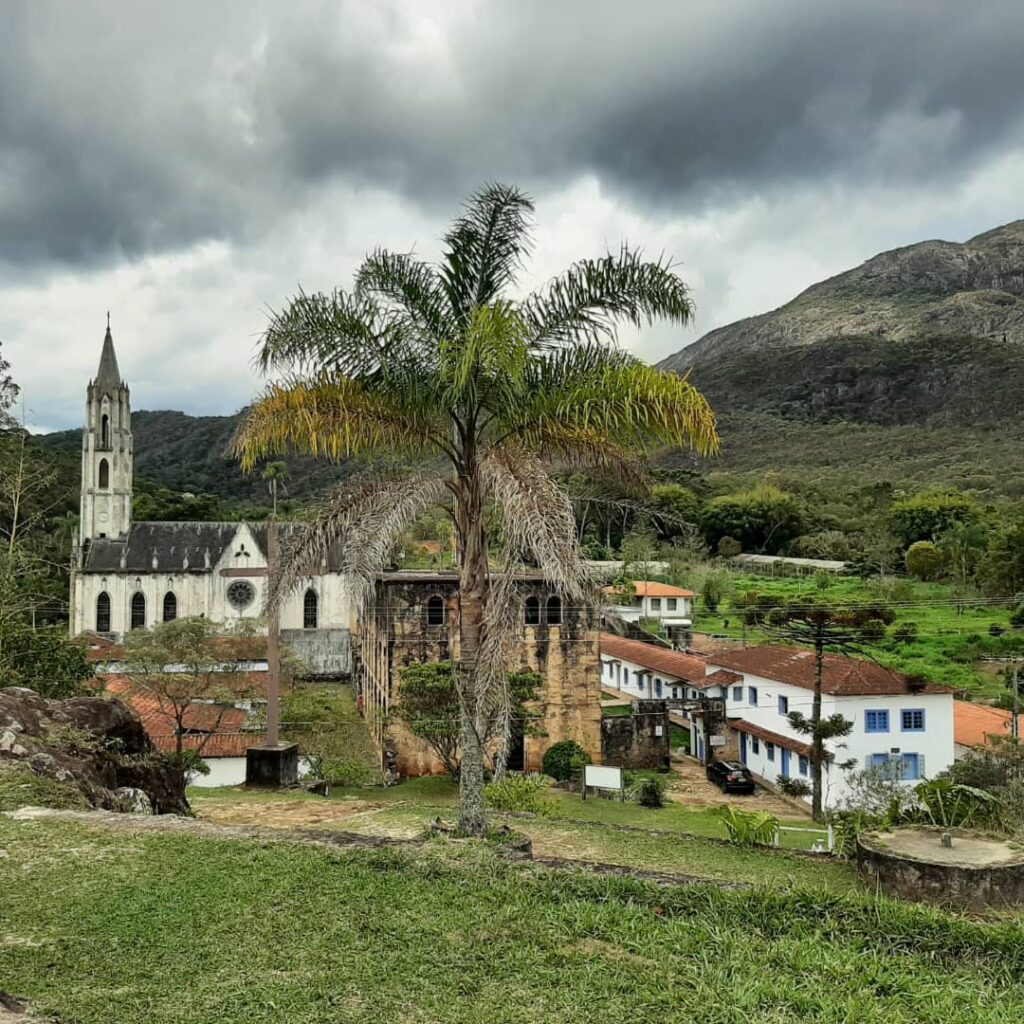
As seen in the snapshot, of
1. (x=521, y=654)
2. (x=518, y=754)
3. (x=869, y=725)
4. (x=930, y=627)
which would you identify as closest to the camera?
(x=869, y=725)

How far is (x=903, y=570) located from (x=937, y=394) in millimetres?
69016

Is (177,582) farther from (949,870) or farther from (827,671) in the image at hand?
(949,870)

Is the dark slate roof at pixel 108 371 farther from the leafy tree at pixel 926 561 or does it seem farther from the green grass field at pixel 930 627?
the leafy tree at pixel 926 561

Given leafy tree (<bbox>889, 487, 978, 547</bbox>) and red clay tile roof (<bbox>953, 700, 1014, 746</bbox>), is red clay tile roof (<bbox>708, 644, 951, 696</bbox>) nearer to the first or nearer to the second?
red clay tile roof (<bbox>953, 700, 1014, 746</bbox>)

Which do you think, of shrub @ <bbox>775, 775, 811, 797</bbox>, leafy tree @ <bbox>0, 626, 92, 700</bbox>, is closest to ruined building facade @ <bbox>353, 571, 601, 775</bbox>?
shrub @ <bbox>775, 775, 811, 797</bbox>

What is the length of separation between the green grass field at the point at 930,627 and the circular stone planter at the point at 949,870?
2329cm

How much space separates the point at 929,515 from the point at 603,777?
52.7 m

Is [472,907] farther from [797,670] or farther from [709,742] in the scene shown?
[709,742]

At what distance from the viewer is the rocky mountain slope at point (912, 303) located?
15012cm

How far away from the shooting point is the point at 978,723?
2803 cm

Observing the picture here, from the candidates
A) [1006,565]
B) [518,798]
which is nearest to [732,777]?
[518,798]

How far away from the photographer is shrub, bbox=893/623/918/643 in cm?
4134

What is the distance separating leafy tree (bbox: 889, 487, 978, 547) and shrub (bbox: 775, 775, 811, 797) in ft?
143

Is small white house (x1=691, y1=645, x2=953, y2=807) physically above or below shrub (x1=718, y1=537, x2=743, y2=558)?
below
